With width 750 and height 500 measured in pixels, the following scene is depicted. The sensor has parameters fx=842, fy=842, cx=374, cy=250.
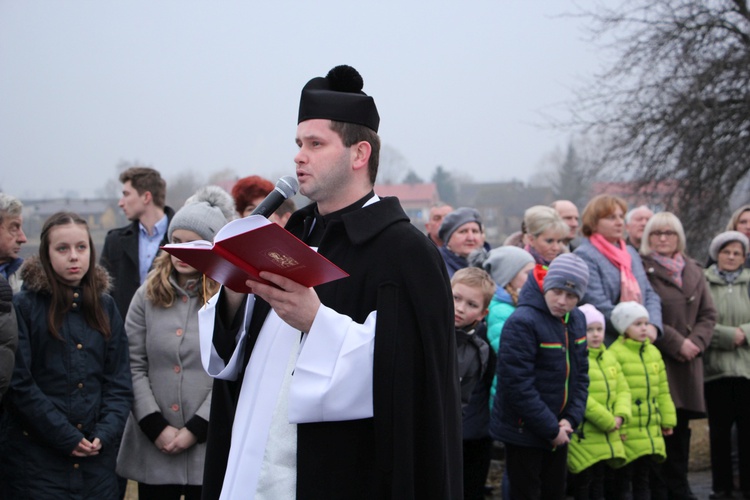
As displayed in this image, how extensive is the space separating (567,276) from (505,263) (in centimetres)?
87

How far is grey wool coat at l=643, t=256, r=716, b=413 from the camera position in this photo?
6.50 meters

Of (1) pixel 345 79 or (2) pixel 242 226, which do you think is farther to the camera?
(1) pixel 345 79

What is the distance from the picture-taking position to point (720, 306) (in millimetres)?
7020

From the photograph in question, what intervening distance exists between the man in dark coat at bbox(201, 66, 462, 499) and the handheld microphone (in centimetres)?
4

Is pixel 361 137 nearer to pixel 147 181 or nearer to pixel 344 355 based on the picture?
pixel 344 355

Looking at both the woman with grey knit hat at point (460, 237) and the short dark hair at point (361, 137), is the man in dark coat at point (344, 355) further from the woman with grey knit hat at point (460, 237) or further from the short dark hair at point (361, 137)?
the woman with grey knit hat at point (460, 237)

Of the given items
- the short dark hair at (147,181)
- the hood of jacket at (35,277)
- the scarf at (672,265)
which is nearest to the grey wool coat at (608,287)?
the scarf at (672,265)

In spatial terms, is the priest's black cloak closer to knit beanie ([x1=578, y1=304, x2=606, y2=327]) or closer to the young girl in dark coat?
the young girl in dark coat

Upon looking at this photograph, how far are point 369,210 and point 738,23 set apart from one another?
31.7ft

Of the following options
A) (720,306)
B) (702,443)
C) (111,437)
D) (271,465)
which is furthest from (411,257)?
(702,443)

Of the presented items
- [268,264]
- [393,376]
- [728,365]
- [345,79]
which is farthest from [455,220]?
[268,264]

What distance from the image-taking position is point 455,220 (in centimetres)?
627

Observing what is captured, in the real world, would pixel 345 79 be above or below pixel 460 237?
above

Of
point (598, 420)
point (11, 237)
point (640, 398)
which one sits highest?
point (11, 237)
